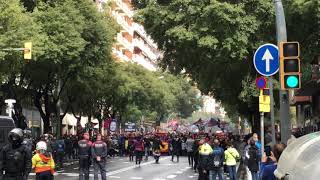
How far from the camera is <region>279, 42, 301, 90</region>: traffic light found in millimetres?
12414

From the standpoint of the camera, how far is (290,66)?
41.0 feet

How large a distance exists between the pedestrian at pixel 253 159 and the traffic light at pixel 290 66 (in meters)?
5.61

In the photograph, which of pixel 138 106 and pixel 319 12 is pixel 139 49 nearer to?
pixel 138 106

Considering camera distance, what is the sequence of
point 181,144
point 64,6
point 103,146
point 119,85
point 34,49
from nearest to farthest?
point 103,146, point 34,49, point 64,6, point 181,144, point 119,85

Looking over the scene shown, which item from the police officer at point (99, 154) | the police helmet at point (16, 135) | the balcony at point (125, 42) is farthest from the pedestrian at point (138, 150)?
the balcony at point (125, 42)

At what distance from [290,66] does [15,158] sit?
5658 millimetres

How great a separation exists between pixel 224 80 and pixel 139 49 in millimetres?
82111

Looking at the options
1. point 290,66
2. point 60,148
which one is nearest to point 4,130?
point 290,66

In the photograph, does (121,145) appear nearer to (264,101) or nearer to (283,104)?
(264,101)

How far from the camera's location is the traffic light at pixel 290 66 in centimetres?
1241

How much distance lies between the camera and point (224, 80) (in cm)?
2989

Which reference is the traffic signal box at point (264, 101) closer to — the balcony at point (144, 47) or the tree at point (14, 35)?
the tree at point (14, 35)

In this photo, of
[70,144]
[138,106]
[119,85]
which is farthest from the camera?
[138,106]

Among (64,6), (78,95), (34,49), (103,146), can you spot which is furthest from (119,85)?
(103,146)
